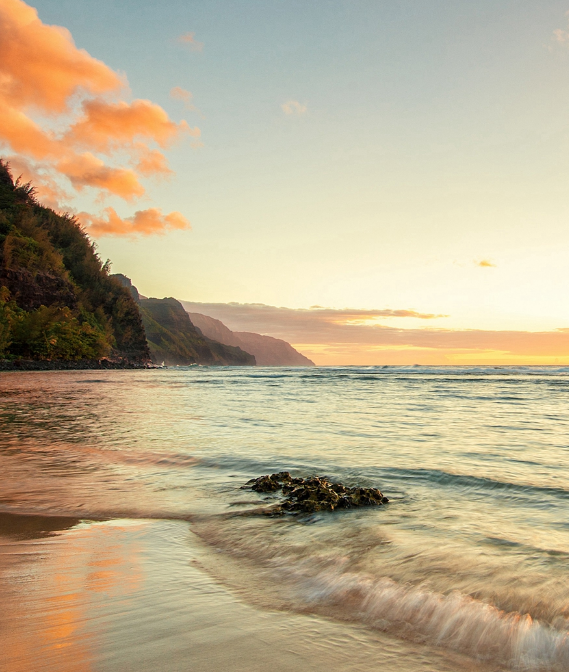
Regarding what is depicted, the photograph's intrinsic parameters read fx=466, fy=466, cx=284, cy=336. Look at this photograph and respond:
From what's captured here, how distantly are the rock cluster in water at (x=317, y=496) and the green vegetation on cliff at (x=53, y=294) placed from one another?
57.5 meters

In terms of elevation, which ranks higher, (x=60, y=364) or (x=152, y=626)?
(x=152, y=626)

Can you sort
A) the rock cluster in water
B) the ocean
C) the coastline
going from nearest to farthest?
the ocean, the rock cluster in water, the coastline

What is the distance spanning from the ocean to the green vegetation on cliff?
186 feet

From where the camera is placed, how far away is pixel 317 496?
5.47 m

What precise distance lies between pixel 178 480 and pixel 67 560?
9.97 feet

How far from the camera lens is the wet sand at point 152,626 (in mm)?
2264

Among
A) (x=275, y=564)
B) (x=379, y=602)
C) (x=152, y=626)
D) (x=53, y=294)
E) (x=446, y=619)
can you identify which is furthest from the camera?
(x=53, y=294)

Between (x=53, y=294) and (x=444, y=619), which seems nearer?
(x=444, y=619)

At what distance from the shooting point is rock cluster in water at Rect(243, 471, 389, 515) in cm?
527

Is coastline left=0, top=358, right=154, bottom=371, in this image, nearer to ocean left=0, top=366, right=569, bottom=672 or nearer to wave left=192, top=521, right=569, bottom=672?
ocean left=0, top=366, right=569, bottom=672

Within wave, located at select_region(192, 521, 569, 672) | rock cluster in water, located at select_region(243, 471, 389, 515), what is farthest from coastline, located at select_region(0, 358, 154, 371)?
wave, located at select_region(192, 521, 569, 672)

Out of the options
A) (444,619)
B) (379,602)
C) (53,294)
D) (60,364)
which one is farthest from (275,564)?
(53,294)

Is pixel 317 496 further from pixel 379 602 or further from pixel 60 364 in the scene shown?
pixel 60 364

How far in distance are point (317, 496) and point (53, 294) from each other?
74.1 metres
